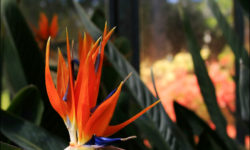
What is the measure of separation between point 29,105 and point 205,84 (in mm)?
266

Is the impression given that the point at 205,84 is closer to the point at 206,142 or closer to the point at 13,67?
the point at 206,142

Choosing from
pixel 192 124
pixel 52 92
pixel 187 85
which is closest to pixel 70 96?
pixel 52 92

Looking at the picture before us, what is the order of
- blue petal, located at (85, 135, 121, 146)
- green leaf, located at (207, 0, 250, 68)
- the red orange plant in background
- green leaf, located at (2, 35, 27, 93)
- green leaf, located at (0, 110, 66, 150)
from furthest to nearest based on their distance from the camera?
the red orange plant in background
green leaf, located at (207, 0, 250, 68)
green leaf, located at (2, 35, 27, 93)
green leaf, located at (0, 110, 66, 150)
blue petal, located at (85, 135, 121, 146)

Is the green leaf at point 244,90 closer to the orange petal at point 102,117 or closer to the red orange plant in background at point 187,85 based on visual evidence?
the orange petal at point 102,117

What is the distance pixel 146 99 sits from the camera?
0.42 metres

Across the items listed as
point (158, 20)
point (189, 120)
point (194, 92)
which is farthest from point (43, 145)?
point (158, 20)

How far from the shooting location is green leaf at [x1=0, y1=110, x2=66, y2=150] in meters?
0.36

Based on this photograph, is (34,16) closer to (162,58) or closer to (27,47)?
(27,47)

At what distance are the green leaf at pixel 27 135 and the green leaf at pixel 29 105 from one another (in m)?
0.05

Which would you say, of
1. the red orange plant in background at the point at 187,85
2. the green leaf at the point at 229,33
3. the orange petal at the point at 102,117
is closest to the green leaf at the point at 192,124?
the green leaf at the point at 229,33

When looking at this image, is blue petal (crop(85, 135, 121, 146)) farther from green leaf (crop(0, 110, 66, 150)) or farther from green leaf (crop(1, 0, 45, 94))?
green leaf (crop(1, 0, 45, 94))

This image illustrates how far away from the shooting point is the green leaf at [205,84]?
504 millimetres

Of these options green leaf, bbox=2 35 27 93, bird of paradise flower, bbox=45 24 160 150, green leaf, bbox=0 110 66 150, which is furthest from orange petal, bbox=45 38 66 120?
green leaf, bbox=2 35 27 93

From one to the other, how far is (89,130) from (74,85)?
0.13ft
